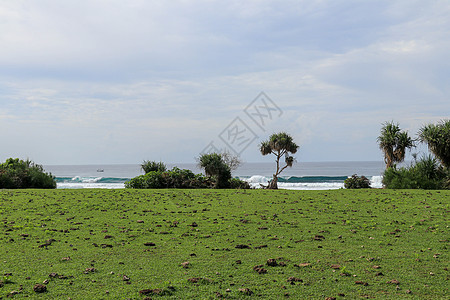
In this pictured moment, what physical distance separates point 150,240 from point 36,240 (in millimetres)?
2470

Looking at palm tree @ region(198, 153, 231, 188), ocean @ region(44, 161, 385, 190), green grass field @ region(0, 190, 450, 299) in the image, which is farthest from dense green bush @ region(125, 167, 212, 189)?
green grass field @ region(0, 190, 450, 299)

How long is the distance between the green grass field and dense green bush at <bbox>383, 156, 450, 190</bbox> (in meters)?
7.26

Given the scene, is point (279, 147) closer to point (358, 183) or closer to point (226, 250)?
point (358, 183)

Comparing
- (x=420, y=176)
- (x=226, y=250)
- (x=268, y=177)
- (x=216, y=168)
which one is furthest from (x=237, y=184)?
(x=268, y=177)

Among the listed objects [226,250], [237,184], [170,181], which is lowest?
[226,250]

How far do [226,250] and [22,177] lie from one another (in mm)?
20596

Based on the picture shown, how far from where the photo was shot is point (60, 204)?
541 inches

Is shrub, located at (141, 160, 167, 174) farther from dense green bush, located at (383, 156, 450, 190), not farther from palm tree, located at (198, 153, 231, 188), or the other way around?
dense green bush, located at (383, 156, 450, 190)

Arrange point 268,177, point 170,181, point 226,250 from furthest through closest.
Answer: point 268,177
point 170,181
point 226,250

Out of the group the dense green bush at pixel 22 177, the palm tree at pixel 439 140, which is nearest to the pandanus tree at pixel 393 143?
the palm tree at pixel 439 140

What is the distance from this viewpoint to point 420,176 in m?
21.3

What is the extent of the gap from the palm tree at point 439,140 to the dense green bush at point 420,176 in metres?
1.25

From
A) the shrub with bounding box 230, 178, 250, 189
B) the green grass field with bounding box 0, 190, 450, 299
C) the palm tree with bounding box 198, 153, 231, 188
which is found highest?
the palm tree with bounding box 198, 153, 231, 188

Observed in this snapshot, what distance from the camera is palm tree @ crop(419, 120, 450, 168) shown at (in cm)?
2356
